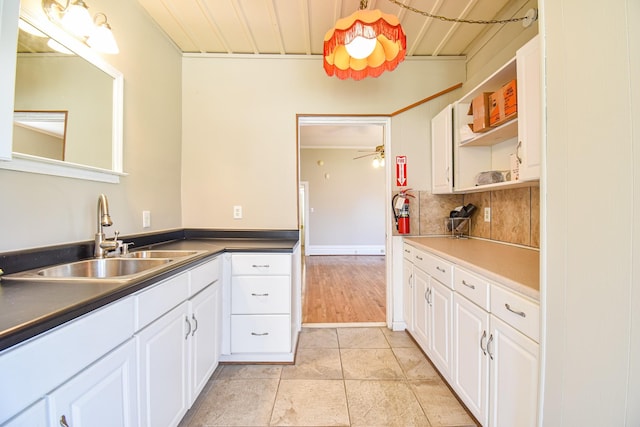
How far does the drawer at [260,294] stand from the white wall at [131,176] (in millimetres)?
826

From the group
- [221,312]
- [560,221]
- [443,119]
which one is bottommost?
[221,312]

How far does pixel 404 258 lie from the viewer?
2486 mm

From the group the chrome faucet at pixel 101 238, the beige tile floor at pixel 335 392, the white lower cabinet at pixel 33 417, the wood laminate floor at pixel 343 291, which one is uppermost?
the chrome faucet at pixel 101 238

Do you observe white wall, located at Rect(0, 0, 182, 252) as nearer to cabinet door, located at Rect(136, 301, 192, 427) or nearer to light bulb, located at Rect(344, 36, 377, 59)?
cabinet door, located at Rect(136, 301, 192, 427)

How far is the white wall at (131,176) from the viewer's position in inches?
46.4

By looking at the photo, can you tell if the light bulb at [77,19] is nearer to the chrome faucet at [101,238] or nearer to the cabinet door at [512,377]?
the chrome faucet at [101,238]

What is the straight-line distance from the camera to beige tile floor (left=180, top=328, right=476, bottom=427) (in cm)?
147

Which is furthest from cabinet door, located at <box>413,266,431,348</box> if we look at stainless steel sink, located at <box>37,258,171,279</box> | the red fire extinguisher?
stainless steel sink, located at <box>37,258,171,279</box>

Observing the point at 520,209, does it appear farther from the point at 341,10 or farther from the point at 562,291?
the point at 341,10

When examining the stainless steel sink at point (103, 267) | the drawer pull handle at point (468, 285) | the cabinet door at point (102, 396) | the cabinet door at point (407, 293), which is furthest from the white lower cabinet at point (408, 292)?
the cabinet door at point (102, 396)

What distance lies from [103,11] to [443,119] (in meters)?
2.50

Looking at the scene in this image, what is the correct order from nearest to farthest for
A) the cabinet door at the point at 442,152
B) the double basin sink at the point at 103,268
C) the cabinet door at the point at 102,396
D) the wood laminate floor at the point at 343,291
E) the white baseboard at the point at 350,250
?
the cabinet door at the point at 102,396, the double basin sink at the point at 103,268, the cabinet door at the point at 442,152, the wood laminate floor at the point at 343,291, the white baseboard at the point at 350,250

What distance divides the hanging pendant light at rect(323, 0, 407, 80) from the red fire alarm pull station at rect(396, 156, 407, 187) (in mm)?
1039

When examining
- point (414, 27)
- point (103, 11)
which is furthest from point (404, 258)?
point (103, 11)
